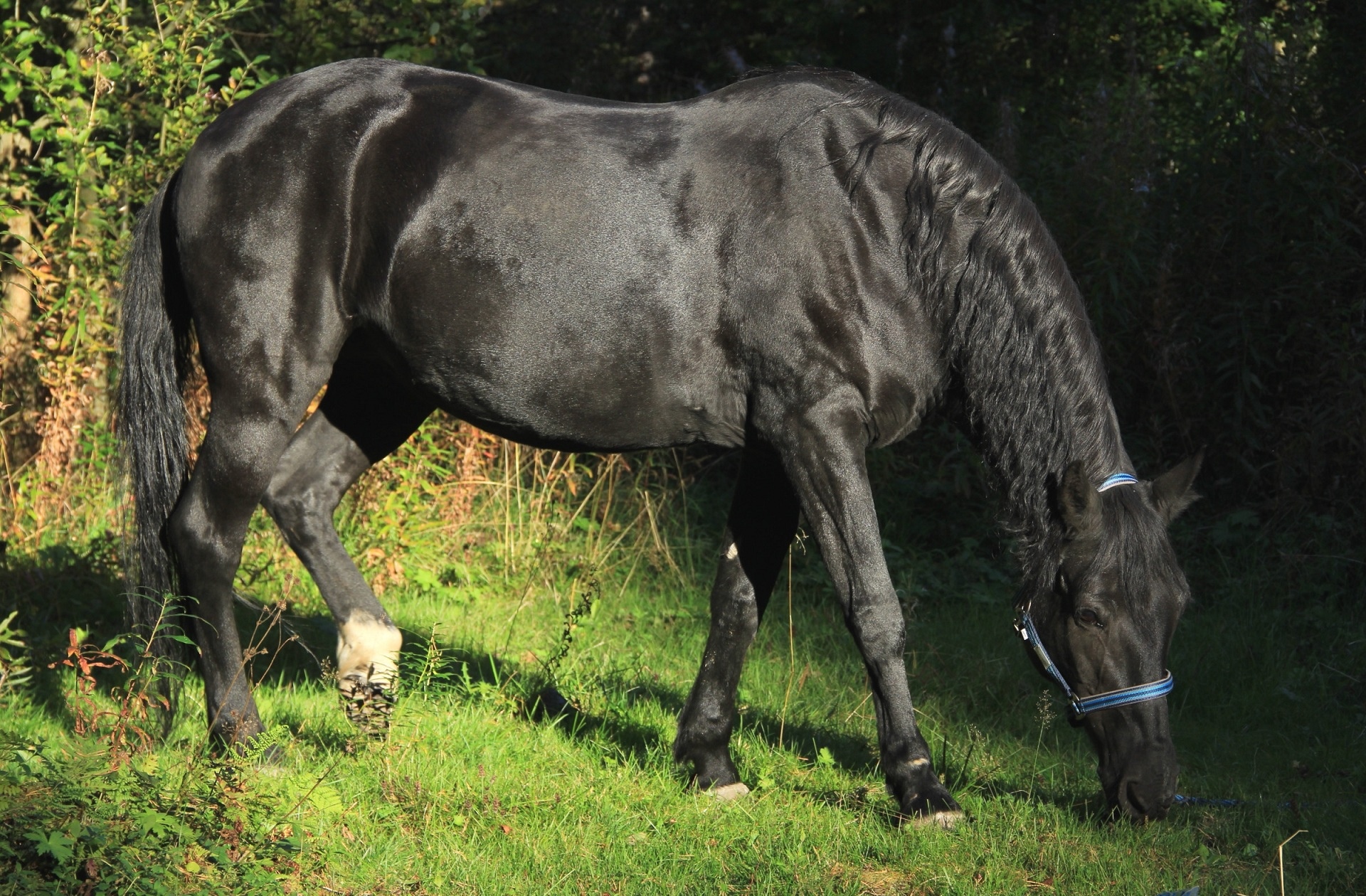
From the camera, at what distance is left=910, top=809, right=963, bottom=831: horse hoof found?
3650mm

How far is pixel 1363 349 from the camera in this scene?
20.7 feet

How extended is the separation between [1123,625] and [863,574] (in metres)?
0.73

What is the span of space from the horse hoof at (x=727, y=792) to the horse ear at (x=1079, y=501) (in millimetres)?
1353

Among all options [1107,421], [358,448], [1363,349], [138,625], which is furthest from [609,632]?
[1363,349]

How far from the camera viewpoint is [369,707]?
13.7 feet

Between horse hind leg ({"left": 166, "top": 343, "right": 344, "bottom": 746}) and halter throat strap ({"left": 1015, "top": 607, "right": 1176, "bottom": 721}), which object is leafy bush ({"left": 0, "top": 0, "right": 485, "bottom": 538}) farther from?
halter throat strap ({"left": 1015, "top": 607, "right": 1176, "bottom": 721})

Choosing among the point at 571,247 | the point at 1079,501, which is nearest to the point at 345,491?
the point at 571,247

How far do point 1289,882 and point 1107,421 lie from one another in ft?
4.40

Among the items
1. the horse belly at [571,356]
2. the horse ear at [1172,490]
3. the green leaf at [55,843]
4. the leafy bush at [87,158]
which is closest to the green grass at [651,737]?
the green leaf at [55,843]

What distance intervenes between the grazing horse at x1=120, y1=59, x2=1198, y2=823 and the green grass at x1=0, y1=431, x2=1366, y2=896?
10.4 inches

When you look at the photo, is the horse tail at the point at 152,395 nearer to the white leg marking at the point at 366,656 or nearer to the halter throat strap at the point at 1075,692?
the white leg marking at the point at 366,656

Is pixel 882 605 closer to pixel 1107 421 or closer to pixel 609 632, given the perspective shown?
pixel 1107 421

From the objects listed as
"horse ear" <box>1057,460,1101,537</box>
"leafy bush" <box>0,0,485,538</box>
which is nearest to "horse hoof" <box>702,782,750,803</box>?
"horse ear" <box>1057,460,1101,537</box>

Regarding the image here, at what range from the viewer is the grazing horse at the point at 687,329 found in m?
3.69
